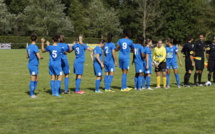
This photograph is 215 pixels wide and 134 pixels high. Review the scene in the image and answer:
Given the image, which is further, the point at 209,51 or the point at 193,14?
the point at 193,14

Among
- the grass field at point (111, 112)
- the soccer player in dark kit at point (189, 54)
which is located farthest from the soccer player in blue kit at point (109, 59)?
the soccer player in dark kit at point (189, 54)

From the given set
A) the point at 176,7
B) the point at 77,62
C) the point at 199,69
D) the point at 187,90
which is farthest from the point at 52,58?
the point at 176,7

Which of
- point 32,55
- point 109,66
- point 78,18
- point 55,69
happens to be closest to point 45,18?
point 78,18

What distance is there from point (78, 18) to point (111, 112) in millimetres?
74546

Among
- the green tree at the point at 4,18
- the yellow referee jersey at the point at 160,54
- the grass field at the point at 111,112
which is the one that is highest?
the green tree at the point at 4,18

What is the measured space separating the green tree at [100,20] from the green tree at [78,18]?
5.23 feet

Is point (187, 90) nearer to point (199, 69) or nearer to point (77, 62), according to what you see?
point (199, 69)

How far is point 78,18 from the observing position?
271 feet

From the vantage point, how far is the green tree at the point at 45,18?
71125 mm

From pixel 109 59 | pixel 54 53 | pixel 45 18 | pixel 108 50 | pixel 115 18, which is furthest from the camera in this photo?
pixel 115 18

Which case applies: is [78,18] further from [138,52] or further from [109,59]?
[109,59]

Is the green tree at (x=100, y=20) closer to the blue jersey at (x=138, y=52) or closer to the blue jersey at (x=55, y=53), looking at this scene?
the blue jersey at (x=138, y=52)

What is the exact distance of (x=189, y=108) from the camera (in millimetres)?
9992

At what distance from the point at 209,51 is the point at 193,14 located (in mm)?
76138
